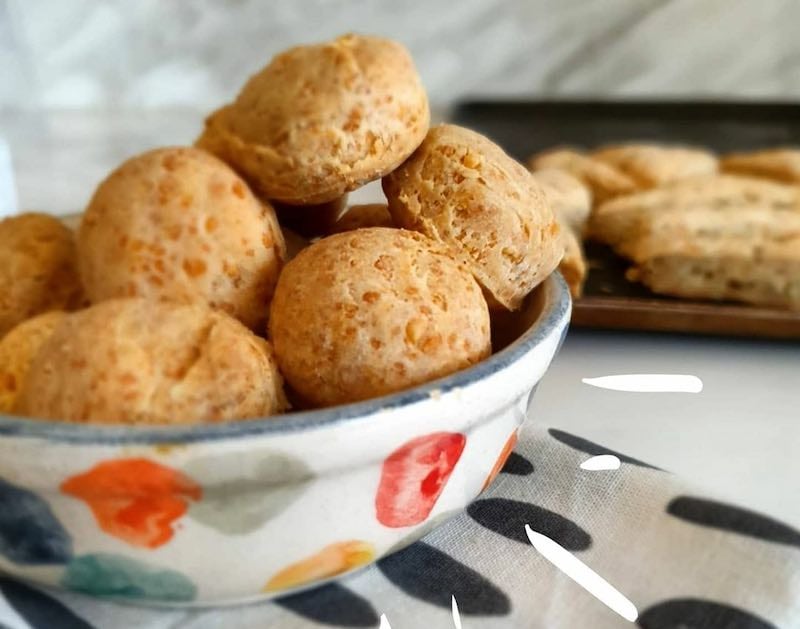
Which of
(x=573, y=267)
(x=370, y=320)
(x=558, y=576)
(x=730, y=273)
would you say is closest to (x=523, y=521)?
(x=558, y=576)

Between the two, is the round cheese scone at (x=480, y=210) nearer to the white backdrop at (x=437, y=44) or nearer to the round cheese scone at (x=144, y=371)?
the round cheese scone at (x=144, y=371)

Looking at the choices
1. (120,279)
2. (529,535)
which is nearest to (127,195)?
(120,279)

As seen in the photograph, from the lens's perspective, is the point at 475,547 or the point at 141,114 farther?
the point at 141,114

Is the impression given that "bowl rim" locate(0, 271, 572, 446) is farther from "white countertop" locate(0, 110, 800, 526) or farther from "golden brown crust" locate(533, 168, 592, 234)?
"golden brown crust" locate(533, 168, 592, 234)

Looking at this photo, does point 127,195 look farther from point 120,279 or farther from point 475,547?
point 475,547

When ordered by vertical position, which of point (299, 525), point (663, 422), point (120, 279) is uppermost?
point (120, 279)

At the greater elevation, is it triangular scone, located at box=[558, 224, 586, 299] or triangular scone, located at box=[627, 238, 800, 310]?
triangular scone, located at box=[558, 224, 586, 299]

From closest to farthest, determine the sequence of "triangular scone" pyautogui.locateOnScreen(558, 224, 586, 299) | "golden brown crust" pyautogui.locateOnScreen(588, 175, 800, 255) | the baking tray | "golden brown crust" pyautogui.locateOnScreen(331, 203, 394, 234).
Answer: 1. "golden brown crust" pyautogui.locateOnScreen(331, 203, 394, 234)
2. "triangular scone" pyautogui.locateOnScreen(558, 224, 586, 299)
3. "golden brown crust" pyautogui.locateOnScreen(588, 175, 800, 255)
4. the baking tray

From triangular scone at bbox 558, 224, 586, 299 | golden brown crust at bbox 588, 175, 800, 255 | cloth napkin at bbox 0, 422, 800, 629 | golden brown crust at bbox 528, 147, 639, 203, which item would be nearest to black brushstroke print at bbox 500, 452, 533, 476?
cloth napkin at bbox 0, 422, 800, 629
